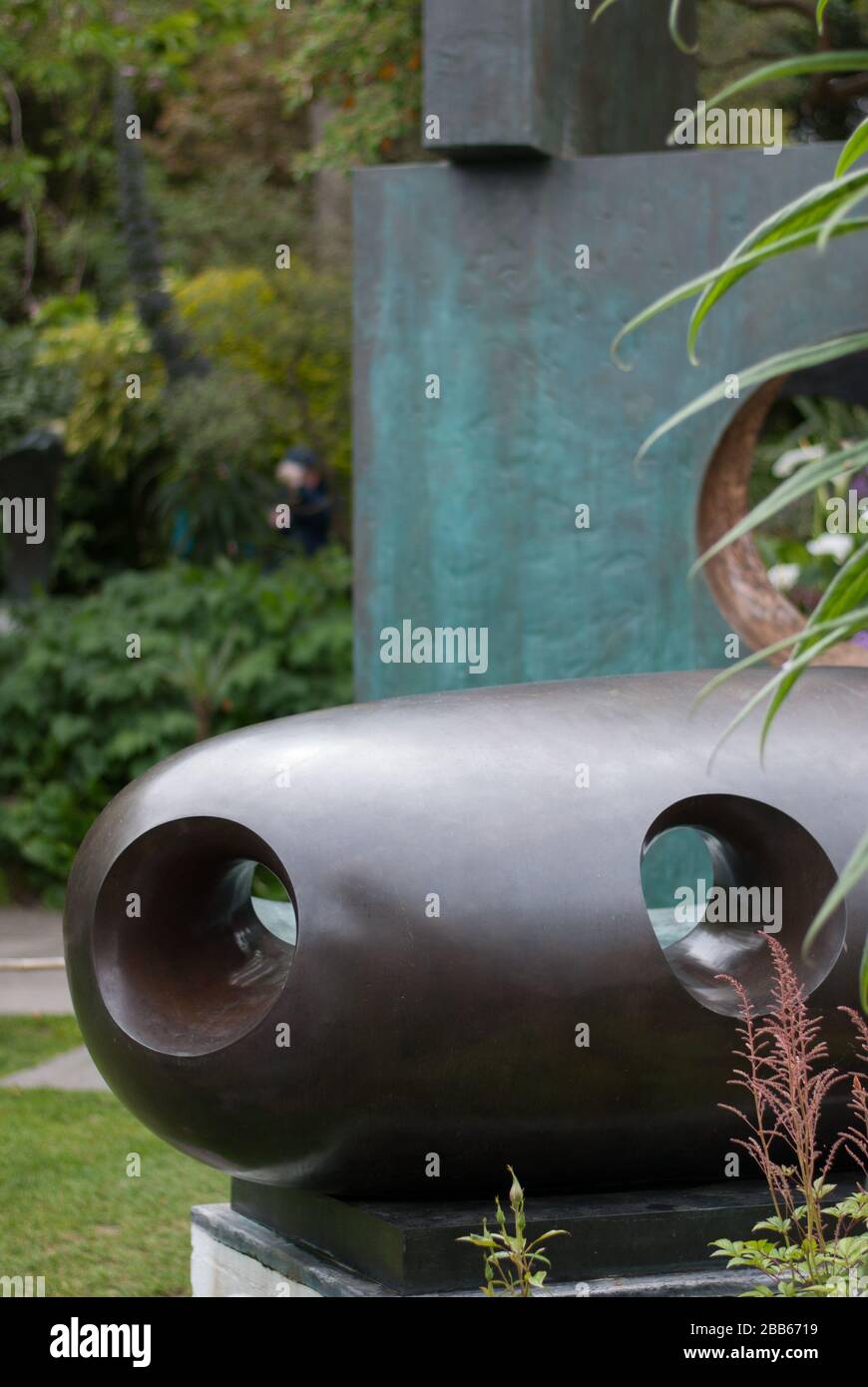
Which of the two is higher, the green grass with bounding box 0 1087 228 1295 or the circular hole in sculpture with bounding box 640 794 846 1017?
the circular hole in sculpture with bounding box 640 794 846 1017

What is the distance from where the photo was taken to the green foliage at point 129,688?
398 inches

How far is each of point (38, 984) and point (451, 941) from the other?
533 cm

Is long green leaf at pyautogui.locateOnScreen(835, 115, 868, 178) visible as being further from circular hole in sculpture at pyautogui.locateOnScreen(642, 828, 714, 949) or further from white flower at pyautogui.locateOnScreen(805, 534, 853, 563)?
white flower at pyautogui.locateOnScreen(805, 534, 853, 563)

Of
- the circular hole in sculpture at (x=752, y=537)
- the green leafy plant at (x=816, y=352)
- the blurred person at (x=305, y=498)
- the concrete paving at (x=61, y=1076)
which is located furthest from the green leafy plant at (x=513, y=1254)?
the blurred person at (x=305, y=498)

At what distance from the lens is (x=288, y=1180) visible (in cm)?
368

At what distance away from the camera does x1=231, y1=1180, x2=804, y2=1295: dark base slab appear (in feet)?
11.4

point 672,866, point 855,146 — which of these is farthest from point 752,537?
point 855,146

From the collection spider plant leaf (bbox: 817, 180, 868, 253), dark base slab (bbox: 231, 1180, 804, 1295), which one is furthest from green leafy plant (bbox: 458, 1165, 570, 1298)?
spider plant leaf (bbox: 817, 180, 868, 253)

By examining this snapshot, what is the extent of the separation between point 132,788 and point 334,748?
0.46 meters

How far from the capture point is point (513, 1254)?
3188 millimetres

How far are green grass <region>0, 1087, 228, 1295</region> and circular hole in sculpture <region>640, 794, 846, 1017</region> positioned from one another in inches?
67.4

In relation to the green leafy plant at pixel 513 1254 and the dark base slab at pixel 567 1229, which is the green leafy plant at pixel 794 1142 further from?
the green leafy plant at pixel 513 1254

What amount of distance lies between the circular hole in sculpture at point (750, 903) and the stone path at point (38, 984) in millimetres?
3051
